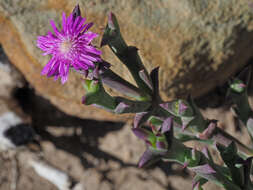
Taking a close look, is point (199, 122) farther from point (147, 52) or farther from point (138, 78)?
point (147, 52)

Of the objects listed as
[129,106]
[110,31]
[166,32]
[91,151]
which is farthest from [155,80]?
[91,151]

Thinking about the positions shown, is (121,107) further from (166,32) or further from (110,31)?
(166,32)

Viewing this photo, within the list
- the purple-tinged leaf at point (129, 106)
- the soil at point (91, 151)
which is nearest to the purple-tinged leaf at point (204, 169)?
the purple-tinged leaf at point (129, 106)

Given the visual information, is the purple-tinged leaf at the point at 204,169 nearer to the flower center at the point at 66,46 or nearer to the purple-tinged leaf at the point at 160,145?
the purple-tinged leaf at the point at 160,145

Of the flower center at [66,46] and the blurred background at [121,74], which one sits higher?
the flower center at [66,46]

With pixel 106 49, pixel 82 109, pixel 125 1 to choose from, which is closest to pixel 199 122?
pixel 106 49

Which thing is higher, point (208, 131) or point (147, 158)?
point (147, 158)
